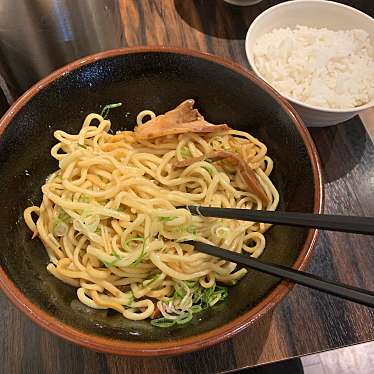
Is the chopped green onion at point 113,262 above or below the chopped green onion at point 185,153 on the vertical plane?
below

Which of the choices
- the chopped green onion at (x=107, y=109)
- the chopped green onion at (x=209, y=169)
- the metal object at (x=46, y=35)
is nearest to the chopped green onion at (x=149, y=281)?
the chopped green onion at (x=209, y=169)

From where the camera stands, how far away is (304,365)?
4.94ft

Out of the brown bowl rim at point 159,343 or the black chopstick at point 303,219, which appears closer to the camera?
the black chopstick at point 303,219

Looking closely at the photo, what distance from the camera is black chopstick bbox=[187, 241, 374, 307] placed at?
764 mm

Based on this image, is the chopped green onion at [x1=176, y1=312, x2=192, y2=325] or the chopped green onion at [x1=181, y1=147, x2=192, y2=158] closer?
the chopped green onion at [x1=176, y1=312, x2=192, y2=325]

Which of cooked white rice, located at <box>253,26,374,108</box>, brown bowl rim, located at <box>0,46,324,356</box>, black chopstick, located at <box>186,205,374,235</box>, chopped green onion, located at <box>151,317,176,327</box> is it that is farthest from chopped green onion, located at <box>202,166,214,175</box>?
cooked white rice, located at <box>253,26,374,108</box>

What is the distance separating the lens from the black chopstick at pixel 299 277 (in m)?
0.76

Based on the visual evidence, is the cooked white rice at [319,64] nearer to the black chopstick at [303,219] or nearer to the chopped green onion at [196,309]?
the black chopstick at [303,219]

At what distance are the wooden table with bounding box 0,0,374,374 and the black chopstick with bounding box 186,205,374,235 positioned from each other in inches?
14.0

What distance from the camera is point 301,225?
830 mm

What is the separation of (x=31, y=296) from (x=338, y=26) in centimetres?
150

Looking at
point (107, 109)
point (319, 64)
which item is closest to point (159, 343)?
point (107, 109)

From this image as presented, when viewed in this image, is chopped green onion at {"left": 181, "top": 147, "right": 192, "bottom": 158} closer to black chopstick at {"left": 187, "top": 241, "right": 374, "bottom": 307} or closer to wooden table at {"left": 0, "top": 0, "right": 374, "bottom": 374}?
black chopstick at {"left": 187, "top": 241, "right": 374, "bottom": 307}

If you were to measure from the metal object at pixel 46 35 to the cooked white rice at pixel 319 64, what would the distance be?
58 cm
